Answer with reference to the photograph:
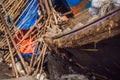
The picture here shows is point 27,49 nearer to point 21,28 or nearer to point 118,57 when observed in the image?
point 21,28

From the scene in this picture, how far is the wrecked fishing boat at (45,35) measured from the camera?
15.6 feet

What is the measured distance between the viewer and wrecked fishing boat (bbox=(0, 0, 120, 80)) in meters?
4.75

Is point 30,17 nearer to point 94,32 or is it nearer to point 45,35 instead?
point 45,35

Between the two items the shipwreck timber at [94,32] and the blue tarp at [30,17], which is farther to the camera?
the blue tarp at [30,17]

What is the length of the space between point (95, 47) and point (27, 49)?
10.5 feet

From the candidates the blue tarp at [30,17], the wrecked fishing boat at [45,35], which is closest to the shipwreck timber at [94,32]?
the wrecked fishing boat at [45,35]

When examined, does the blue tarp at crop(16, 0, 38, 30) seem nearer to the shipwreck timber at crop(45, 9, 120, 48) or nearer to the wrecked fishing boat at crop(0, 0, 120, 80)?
the wrecked fishing boat at crop(0, 0, 120, 80)

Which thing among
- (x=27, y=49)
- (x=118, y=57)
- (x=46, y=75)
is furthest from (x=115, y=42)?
(x=27, y=49)

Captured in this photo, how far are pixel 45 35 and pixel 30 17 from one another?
1.69 meters

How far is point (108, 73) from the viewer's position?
4.27 m

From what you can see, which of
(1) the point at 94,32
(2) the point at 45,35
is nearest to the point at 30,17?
(2) the point at 45,35

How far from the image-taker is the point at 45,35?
5.35 m

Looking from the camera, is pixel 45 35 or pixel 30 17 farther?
pixel 30 17

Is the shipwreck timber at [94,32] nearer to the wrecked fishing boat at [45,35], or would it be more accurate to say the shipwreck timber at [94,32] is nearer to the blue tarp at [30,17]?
the wrecked fishing boat at [45,35]
